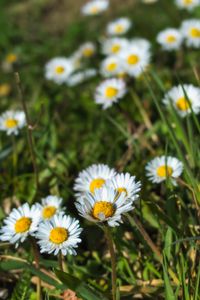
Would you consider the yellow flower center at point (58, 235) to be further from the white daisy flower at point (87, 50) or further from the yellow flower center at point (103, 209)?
the white daisy flower at point (87, 50)

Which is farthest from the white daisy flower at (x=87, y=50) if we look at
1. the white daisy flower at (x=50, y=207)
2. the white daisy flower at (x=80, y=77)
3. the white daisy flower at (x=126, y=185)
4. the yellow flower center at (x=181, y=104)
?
the white daisy flower at (x=126, y=185)

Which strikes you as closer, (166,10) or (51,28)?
(166,10)

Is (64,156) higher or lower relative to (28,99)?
lower

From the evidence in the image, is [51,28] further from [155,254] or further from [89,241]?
[155,254]

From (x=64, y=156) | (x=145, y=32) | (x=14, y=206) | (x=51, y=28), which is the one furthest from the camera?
(x=51, y=28)

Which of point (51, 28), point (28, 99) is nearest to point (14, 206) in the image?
point (28, 99)

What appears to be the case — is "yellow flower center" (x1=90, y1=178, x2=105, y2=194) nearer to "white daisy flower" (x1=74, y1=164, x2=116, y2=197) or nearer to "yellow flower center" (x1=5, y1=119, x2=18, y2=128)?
"white daisy flower" (x1=74, y1=164, x2=116, y2=197)

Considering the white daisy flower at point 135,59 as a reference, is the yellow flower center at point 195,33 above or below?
above
